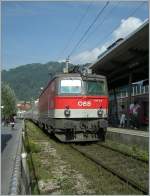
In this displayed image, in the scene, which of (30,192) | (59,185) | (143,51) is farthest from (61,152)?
(143,51)

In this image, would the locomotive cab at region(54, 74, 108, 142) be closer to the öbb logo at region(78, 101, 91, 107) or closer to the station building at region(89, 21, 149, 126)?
the öbb logo at region(78, 101, 91, 107)

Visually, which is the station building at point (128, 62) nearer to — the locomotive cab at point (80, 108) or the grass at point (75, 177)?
the locomotive cab at point (80, 108)

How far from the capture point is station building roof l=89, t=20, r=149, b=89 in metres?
20.5

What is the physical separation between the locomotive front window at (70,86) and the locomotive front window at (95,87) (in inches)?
15.3

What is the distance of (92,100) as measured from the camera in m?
18.5

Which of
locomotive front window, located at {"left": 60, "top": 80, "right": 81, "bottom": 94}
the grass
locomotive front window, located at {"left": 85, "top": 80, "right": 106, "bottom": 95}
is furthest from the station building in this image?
the grass

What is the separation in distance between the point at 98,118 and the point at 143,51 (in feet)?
20.9

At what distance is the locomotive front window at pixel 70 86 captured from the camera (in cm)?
1845

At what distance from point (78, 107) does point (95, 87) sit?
1.26 meters

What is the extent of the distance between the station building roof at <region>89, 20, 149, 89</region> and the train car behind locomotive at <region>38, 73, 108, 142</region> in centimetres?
320

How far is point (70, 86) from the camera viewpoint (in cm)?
1856

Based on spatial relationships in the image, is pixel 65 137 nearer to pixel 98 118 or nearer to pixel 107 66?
pixel 98 118

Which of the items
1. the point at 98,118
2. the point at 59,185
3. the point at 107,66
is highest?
the point at 107,66

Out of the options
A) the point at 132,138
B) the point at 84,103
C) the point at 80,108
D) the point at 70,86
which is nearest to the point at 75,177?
the point at 132,138
